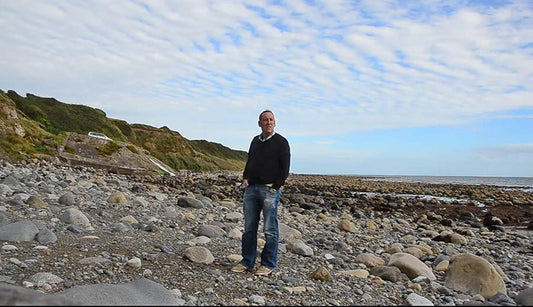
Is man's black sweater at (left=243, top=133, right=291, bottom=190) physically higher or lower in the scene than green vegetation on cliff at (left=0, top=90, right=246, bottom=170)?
lower

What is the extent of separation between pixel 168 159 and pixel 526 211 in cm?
4501

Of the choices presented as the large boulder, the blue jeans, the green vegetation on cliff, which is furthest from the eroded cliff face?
the large boulder

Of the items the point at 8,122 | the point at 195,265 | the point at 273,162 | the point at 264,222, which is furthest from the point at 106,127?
the point at 273,162

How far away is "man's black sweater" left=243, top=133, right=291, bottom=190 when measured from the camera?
615 centimetres

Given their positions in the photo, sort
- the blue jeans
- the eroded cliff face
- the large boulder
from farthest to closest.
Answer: the eroded cliff face
the blue jeans
the large boulder

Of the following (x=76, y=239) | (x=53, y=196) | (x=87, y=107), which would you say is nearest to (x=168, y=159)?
(x=87, y=107)

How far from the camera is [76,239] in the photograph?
7.31 m

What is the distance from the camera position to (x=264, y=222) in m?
6.32

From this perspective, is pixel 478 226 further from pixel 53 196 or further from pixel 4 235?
pixel 4 235

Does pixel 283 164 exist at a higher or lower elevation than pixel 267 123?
lower

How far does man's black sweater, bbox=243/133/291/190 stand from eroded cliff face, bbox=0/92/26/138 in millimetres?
22431

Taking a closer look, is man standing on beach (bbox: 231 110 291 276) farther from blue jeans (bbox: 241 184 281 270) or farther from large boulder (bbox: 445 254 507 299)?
large boulder (bbox: 445 254 507 299)

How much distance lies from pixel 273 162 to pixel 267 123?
1.69ft

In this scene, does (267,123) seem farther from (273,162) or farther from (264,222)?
(264,222)
